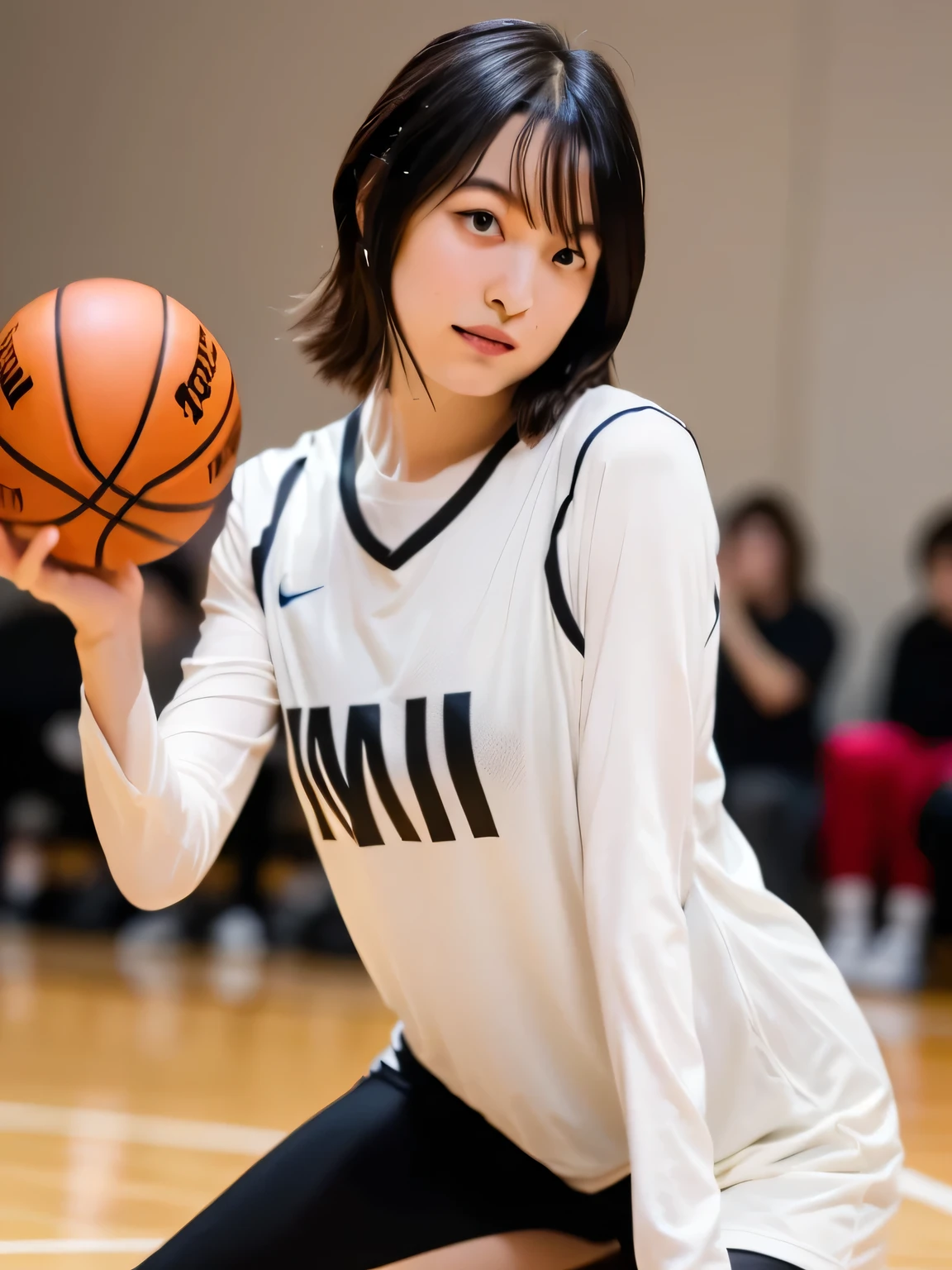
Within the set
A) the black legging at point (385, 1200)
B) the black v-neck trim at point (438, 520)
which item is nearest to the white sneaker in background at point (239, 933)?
the black legging at point (385, 1200)

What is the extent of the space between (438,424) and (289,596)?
249 mm

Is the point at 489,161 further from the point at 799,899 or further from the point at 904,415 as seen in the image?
the point at 904,415

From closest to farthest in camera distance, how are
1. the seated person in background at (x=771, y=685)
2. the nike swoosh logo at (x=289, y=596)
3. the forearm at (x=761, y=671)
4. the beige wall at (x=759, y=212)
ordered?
the nike swoosh logo at (x=289, y=596), the seated person in background at (x=771, y=685), the forearm at (x=761, y=671), the beige wall at (x=759, y=212)

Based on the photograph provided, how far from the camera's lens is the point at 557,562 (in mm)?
1427

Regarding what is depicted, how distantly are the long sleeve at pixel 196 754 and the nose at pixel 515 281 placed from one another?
18.0 inches

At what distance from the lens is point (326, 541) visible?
1.64 m

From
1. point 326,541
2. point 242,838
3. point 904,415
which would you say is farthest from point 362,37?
point 326,541

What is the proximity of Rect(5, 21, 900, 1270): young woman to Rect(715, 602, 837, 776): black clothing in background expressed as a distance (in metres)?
3.64

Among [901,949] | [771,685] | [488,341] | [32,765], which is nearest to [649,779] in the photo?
[488,341]

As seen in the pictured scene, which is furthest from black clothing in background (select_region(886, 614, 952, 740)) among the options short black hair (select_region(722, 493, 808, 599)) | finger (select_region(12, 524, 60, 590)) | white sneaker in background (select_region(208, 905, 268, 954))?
finger (select_region(12, 524, 60, 590))

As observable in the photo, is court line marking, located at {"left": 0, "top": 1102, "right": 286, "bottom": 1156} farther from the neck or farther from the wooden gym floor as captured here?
the neck

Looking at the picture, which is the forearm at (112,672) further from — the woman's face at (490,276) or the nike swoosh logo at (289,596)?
the woman's face at (490,276)

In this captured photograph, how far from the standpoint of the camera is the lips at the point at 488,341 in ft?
4.71

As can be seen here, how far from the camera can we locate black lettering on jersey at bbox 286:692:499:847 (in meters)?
1.45
